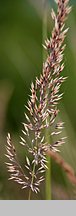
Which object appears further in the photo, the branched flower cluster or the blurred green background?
the blurred green background

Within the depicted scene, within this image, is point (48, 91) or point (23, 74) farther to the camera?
point (23, 74)

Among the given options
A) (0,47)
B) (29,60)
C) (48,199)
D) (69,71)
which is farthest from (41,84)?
(0,47)

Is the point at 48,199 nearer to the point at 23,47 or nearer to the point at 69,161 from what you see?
the point at 69,161

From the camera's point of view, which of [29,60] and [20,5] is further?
[20,5]

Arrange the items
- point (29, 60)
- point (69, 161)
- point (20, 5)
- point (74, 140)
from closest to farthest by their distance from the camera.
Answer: point (69, 161)
point (74, 140)
point (29, 60)
point (20, 5)

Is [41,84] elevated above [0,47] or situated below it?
below

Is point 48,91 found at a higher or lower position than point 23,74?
lower

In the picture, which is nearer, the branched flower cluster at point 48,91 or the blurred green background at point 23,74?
the branched flower cluster at point 48,91

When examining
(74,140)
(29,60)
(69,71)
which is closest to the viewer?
(74,140)
